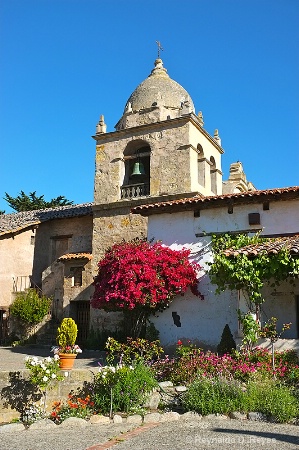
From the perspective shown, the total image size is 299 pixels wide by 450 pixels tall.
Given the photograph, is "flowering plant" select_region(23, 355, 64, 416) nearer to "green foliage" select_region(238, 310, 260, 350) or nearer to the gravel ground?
the gravel ground

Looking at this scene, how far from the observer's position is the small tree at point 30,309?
21.6 metres

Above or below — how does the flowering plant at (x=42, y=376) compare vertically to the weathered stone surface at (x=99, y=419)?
above

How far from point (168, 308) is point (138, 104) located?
12065 millimetres

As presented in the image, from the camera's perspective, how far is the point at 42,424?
26.2ft

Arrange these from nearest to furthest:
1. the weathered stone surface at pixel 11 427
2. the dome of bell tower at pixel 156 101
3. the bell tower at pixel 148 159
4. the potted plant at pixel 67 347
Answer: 1. the weathered stone surface at pixel 11 427
2. the potted plant at pixel 67 347
3. the bell tower at pixel 148 159
4. the dome of bell tower at pixel 156 101

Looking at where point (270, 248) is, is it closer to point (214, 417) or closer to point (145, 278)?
point (145, 278)

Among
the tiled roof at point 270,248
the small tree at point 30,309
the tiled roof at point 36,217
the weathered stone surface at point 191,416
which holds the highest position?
the tiled roof at point 36,217

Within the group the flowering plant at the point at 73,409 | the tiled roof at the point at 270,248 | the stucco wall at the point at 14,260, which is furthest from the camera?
the stucco wall at the point at 14,260

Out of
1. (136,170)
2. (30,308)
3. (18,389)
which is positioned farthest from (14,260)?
(18,389)

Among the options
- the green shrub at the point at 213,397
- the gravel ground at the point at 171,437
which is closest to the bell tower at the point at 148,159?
the green shrub at the point at 213,397

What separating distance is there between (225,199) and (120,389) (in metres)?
7.68

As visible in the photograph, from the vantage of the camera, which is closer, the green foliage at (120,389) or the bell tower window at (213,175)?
the green foliage at (120,389)

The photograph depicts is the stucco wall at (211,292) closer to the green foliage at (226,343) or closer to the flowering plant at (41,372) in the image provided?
the green foliage at (226,343)

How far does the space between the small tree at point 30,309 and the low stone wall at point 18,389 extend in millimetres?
12998
